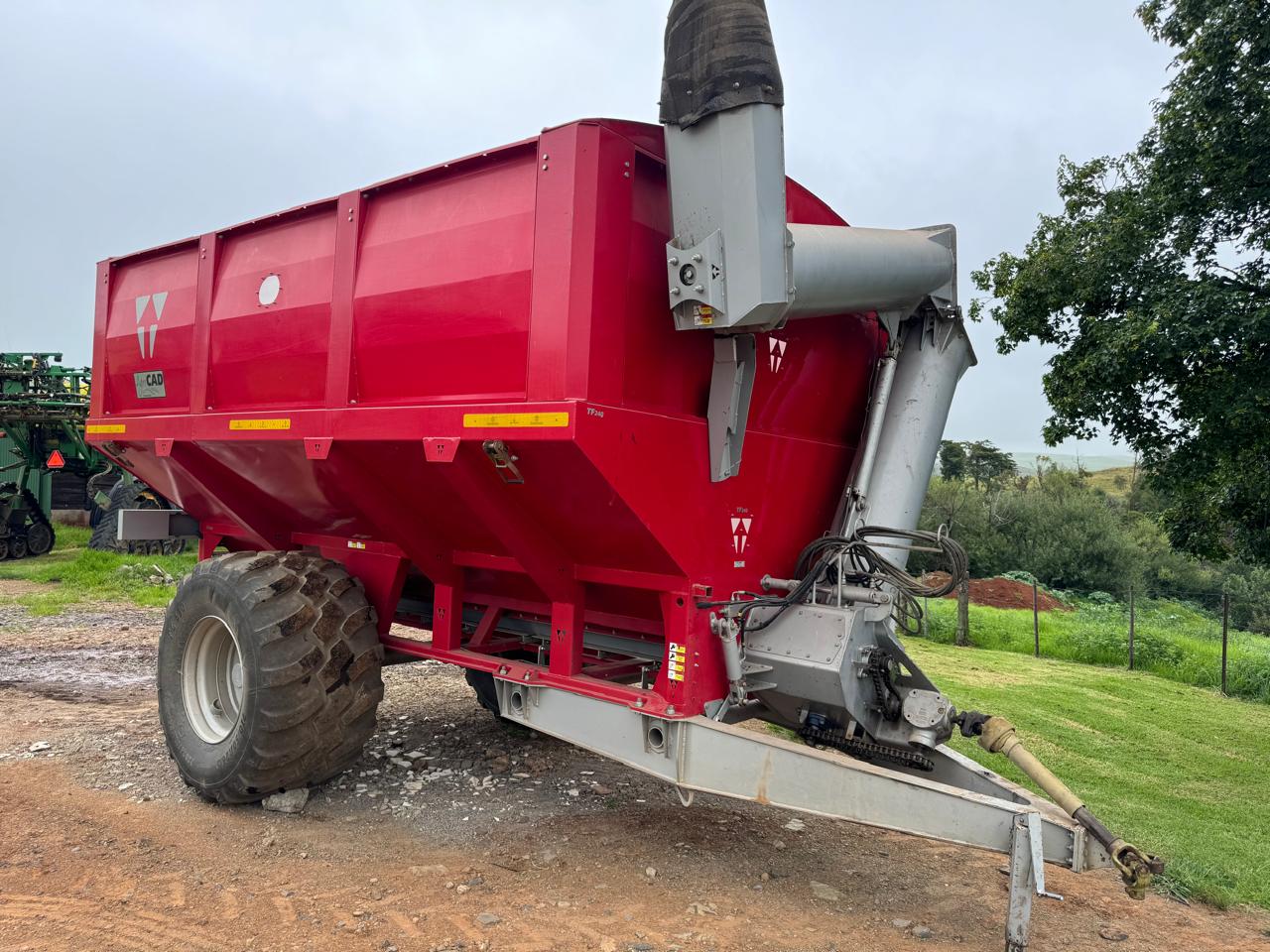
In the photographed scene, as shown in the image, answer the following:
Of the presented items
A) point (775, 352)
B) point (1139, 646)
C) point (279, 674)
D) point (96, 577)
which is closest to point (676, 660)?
point (775, 352)

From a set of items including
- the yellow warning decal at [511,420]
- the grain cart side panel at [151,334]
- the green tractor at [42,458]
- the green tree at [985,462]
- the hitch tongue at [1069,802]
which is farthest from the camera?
the green tree at [985,462]

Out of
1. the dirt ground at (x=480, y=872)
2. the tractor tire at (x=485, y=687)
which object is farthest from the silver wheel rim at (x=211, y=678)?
the tractor tire at (x=485, y=687)

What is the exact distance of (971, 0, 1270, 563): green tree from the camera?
6.84 meters

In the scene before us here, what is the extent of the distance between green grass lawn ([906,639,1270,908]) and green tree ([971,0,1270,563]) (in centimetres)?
175

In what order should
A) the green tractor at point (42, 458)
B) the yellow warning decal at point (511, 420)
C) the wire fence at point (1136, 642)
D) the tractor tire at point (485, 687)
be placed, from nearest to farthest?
the yellow warning decal at point (511, 420) → the tractor tire at point (485, 687) → the wire fence at point (1136, 642) → the green tractor at point (42, 458)

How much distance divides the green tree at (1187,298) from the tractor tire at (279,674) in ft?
19.4

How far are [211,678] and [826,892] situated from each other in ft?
11.4

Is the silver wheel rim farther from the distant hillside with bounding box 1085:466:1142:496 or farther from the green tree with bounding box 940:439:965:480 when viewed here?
the distant hillside with bounding box 1085:466:1142:496

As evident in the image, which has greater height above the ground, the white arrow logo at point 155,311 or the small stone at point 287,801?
the white arrow logo at point 155,311

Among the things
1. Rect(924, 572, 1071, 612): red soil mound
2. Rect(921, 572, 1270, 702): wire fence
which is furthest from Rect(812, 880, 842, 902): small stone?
Rect(924, 572, 1071, 612): red soil mound

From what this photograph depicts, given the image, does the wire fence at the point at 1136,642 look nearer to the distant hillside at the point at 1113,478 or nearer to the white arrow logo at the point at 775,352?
the white arrow logo at the point at 775,352

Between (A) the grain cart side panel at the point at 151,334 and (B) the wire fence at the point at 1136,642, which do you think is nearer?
(A) the grain cart side panel at the point at 151,334

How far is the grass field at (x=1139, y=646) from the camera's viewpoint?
36.7ft

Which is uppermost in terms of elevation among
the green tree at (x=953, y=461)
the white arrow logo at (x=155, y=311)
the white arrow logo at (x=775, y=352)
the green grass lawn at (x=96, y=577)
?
the green tree at (x=953, y=461)
